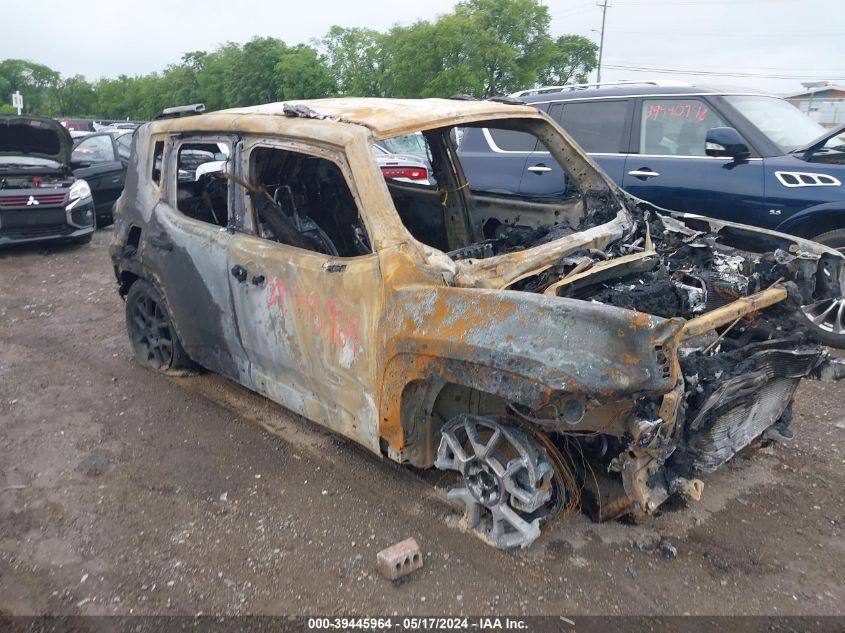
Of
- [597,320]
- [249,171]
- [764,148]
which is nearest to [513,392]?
[597,320]

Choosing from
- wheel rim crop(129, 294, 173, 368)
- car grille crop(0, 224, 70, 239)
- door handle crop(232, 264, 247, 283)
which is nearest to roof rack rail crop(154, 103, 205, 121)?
wheel rim crop(129, 294, 173, 368)

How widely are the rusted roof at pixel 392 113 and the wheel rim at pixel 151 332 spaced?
1.34m

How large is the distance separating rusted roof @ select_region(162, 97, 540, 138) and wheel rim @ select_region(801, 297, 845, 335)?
1.90 meters

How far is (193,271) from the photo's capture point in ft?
13.1

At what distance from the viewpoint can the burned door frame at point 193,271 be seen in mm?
3803

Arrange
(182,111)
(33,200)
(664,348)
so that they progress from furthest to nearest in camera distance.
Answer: (33,200) < (182,111) < (664,348)

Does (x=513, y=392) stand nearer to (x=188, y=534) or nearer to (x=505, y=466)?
(x=505, y=466)

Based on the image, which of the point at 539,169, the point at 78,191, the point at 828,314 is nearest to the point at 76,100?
the point at 78,191

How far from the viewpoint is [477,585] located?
2.76 metres

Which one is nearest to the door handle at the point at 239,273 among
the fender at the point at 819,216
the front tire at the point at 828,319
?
the front tire at the point at 828,319

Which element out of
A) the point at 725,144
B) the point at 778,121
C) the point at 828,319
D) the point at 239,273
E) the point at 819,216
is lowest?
the point at 828,319

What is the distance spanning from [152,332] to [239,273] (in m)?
1.66

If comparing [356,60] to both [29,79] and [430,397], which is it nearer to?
[430,397]

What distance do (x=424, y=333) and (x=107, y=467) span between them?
2187mm
